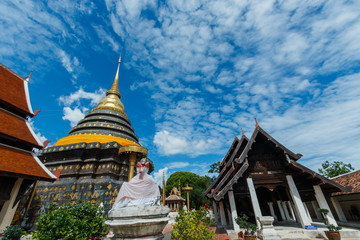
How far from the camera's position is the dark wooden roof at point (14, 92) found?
970 centimetres

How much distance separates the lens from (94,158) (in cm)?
1455

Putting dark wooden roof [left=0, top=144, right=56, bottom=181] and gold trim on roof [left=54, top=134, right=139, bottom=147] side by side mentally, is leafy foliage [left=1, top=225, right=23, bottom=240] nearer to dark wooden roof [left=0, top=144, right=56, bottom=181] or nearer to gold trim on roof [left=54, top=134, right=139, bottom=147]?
dark wooden roof [left=0, top=144, right=56, bottom=181]

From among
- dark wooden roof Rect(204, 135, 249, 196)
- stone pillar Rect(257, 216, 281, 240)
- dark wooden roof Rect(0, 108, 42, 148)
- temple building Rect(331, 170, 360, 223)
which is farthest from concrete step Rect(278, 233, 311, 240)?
dark wooden roof Rect(0, 108, 42, 148)

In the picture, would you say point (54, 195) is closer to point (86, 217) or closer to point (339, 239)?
point (86, 217)

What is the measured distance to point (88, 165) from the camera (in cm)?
1457

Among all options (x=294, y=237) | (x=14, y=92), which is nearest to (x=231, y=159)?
(x=294, y=237)

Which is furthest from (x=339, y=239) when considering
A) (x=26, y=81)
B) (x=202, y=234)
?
(x=26, y=81)

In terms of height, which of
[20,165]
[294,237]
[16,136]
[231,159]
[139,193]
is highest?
[16,136]

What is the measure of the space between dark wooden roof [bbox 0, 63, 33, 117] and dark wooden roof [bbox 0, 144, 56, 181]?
3.07 metres

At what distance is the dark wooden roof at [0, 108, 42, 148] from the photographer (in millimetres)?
8234

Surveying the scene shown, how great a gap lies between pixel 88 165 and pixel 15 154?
677cm

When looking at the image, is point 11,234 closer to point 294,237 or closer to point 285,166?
point 294,237

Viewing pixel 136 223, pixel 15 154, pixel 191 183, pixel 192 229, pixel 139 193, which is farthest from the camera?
pixel 191 183

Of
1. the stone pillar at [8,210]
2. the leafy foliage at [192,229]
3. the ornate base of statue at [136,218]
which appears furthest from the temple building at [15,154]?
the leafy foliage at [192,229]
